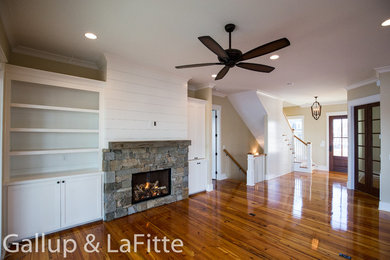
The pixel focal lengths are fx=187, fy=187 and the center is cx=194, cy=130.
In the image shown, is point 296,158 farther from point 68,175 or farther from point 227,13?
point 68,175

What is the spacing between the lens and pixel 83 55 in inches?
137

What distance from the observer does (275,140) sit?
686cm

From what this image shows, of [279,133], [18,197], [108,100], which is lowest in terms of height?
[18,197]

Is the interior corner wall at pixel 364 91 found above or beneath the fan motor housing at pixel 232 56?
above

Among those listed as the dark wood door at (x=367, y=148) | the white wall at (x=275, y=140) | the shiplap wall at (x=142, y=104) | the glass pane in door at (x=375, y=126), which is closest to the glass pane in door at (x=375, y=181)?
the dark wood door at (x=367, y=148)

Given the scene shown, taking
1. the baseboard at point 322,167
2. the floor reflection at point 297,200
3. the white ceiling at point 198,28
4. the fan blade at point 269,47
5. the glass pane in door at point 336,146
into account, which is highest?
the white ceiling at point 198,28

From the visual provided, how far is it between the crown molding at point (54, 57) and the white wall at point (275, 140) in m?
4.74

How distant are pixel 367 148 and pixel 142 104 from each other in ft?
19.5

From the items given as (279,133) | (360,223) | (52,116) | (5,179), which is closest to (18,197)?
(5,179)

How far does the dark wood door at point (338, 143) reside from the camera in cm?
770

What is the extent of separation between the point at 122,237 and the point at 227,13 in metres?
3.42

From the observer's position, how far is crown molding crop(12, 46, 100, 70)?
125 inches

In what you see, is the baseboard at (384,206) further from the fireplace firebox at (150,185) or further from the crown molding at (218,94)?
the crown molding at (218,94)

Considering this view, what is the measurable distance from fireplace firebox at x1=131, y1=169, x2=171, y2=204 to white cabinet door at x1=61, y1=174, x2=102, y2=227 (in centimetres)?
66
